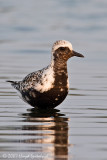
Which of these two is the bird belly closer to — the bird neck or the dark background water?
the bird neck

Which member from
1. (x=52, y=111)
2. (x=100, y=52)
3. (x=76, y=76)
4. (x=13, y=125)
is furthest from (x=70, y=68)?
(x=13, y=125)

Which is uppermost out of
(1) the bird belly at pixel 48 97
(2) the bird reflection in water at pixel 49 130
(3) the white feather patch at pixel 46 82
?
(3) the white feather patch at pixel 46 82

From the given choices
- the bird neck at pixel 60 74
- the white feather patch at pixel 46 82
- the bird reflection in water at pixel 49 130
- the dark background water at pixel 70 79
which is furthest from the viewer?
the bird neck at pixel 60 74

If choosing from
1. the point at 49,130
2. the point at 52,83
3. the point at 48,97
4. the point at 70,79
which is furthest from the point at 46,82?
the point at 70,79

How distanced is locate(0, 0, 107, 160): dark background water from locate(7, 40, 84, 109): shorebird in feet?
0.97

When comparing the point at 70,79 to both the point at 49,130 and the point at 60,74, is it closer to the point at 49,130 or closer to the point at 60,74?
the point at 60,74

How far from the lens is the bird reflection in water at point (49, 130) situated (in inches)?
460

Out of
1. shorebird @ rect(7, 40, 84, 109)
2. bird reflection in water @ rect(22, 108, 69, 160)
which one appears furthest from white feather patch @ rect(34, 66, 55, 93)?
bird reflection in water @ rect(22, 108, 69, 160)

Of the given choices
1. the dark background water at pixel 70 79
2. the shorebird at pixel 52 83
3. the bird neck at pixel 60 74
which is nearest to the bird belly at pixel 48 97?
the shorebird at pixel 52 83

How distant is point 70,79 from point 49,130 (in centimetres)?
545

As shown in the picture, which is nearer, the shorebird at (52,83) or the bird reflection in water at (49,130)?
the bird reflection in water at (49,130)

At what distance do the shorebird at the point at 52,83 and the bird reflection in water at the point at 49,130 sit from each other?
0.29m

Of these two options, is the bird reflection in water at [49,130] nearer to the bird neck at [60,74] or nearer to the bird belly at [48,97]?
the bird belly at [48,97]

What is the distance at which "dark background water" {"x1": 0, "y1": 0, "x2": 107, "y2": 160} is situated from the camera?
38.9 ft
